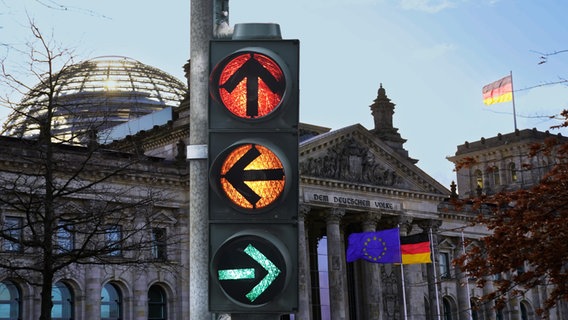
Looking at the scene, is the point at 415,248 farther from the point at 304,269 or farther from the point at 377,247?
the point at 304,269

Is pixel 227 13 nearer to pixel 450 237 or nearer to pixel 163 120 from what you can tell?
pixel 163 120

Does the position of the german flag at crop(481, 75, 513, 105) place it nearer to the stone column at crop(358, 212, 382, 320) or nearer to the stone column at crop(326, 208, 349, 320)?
the stone column at crop(358, 212, 382, 320)

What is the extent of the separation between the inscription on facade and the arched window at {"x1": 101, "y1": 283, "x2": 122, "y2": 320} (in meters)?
13.8

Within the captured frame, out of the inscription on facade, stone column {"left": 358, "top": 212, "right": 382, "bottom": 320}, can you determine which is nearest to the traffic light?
the inscription on facade

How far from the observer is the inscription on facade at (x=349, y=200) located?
212ft

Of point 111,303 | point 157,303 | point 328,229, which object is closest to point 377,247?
point 328,229

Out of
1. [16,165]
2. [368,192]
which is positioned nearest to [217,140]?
[16,165]

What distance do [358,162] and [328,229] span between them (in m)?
5.29

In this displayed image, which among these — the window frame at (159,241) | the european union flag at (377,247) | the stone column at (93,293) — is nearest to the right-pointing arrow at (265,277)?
the window frame at (159,241)

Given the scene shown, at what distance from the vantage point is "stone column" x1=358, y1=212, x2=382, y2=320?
66.2 m

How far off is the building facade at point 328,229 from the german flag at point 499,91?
30.5 ft

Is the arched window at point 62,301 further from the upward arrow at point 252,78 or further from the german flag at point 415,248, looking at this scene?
the upward arrow at point 252,78

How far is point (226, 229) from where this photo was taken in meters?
5.75

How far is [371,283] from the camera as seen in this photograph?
67125 millimetres
